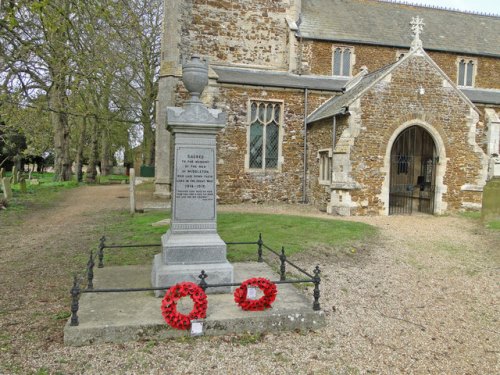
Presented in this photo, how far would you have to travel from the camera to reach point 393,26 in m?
A: 23.2

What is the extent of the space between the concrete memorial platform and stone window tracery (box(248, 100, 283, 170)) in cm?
1252

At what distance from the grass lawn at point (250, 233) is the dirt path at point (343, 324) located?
75 centimetres

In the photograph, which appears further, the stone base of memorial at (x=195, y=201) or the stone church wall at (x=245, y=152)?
the stone church wall at (x=245, y=152)

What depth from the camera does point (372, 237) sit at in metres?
11.2

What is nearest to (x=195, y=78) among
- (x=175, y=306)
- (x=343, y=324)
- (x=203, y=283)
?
(x=203, y=283)

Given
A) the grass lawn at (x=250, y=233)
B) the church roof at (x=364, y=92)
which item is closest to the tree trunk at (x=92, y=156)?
the grass lawn at (x=250, y=233)

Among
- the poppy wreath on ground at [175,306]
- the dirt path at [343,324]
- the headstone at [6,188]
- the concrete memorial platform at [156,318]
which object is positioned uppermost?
the headstone at [6,188]

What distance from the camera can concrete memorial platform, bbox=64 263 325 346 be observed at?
178 inches

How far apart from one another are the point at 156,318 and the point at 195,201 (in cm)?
178

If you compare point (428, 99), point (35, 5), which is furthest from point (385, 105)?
point (35, 5)

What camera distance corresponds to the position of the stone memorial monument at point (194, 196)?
5816 millimetres

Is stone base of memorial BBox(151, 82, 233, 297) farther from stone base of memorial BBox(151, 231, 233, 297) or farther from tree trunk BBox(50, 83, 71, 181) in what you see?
tree trunk BBox(50, 83, 71, 181)

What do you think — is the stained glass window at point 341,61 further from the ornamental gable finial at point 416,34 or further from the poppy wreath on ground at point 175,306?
the poppy wreath on ground at point 175,306

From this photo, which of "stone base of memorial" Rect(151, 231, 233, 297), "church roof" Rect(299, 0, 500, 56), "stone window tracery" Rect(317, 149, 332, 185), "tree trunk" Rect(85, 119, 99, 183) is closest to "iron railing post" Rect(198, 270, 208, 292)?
"stone base of memorial" Rect(151, 231, 233, 297)
